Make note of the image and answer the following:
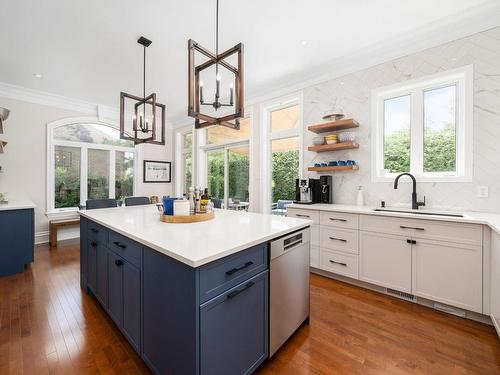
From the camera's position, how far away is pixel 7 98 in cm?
417

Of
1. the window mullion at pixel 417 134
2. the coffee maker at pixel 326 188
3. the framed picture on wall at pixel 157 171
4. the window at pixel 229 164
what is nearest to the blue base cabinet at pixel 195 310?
the coffee maker at pixel 326 188

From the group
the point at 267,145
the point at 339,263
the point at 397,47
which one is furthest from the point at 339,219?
the point at 397,47

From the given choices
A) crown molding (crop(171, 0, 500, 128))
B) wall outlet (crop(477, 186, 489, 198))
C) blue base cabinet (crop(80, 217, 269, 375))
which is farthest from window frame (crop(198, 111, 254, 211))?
wall outlet (crop(477, 186, 489, 198))

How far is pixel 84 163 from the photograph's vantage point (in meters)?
5.06

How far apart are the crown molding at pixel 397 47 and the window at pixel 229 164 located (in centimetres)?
111

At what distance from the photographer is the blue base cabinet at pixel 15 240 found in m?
2.98

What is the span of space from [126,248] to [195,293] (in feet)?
Result: 2.77

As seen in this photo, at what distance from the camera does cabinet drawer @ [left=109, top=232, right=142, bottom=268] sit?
1.50 m

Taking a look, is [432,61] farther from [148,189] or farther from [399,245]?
[148,189]

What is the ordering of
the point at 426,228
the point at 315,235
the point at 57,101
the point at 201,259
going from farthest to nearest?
the point at 57,101
the point at 315,235
the point at 426,228
the point at 201,259

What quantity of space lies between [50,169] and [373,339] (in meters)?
5.91

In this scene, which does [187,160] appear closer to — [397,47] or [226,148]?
[226,148]

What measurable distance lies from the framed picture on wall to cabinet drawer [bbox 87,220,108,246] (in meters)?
3.91

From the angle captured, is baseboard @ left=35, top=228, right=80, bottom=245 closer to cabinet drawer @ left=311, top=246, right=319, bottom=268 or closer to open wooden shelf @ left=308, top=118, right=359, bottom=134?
cabinet drawer @ left=311, top=246, right=319, bottom=268
